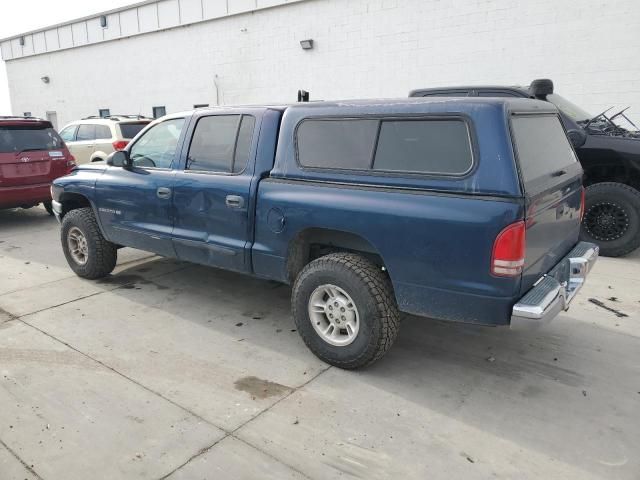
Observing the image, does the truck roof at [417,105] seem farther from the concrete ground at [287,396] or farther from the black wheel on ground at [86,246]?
the black wheel on ground at [86,246]

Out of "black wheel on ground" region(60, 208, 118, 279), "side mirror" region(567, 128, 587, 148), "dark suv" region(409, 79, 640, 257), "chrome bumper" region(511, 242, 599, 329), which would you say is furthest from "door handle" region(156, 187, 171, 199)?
"side mirror" region(567, 128, 587, 148)

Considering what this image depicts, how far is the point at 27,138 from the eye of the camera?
786 cm

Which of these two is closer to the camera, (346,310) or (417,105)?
(417,105)

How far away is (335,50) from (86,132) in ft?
20.5

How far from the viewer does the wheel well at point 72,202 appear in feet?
17.4

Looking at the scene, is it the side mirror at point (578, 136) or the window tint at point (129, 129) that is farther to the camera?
the window tint at point (129, 129)

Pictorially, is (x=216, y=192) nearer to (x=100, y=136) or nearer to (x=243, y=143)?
(x=243, y=143)

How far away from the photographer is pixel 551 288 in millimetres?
2951

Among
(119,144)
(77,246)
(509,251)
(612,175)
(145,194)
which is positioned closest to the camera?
(509,251)

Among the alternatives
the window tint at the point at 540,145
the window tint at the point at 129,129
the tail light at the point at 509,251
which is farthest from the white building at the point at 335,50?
the tail light at the point at 509,251

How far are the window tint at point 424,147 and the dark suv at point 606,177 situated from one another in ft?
11.5

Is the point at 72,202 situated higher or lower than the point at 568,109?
lower

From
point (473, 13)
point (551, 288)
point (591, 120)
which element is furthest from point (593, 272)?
point (473, 13)

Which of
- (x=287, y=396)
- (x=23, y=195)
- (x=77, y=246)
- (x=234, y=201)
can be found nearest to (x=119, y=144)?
(x=23, y=195)
